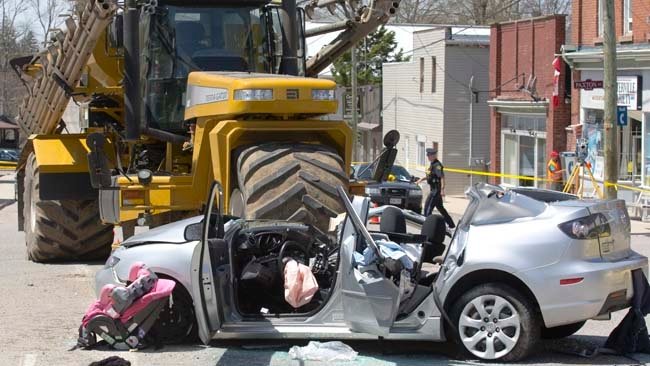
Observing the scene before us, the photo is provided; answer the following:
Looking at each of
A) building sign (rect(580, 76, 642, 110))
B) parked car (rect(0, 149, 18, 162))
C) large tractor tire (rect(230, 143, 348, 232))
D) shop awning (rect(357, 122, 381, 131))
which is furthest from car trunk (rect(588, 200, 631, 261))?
parked car (rect(0, 149, 18, 162))

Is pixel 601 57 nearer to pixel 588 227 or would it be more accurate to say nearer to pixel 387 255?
pixel 588 227

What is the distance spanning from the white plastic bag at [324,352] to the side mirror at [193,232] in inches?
45.2

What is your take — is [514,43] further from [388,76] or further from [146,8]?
[146,8]

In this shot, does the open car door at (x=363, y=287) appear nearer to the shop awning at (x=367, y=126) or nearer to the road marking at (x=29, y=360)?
the road marking at (x=29, y=360)

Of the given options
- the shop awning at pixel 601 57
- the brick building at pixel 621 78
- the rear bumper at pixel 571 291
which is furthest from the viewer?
the brick building at pixel 621 78

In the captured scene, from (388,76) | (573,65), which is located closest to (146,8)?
(573,65)

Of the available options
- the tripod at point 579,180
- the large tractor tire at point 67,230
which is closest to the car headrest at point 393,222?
the large tractor tire at point 67,230

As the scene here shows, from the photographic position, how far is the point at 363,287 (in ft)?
27.9

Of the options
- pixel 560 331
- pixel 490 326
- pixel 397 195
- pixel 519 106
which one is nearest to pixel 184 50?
pixel 560 331

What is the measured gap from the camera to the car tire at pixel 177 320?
8969 millimetres

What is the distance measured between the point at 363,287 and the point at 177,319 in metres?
1.57

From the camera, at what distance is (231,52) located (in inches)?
502

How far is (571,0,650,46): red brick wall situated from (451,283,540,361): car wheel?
65.1 ft

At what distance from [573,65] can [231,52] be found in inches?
793
